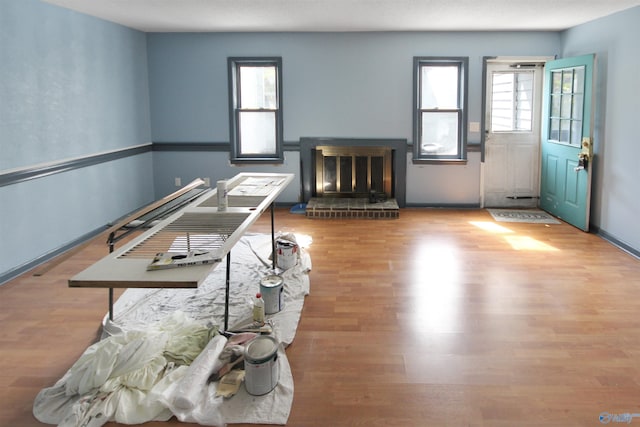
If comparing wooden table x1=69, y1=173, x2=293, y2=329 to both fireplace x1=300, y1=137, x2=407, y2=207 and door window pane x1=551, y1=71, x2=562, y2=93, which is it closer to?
fireplace x1=300, y1=137, x2=407, y2=207

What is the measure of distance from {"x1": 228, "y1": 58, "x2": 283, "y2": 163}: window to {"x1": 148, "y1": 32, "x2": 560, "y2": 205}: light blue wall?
0.36ft

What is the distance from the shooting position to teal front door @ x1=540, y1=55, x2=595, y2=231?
19.3 ft

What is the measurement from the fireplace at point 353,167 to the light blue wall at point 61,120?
7.37 feet

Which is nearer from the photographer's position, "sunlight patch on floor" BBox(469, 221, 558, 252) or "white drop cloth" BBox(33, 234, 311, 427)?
"white drop cloth" BBox(33, 234, 311, 427)

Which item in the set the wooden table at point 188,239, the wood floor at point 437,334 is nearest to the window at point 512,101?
the wood floor at point 437,334

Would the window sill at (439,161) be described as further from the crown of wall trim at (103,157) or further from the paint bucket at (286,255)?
the paint bucket at (286,255)

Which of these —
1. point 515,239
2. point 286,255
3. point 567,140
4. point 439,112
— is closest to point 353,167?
point 439,112

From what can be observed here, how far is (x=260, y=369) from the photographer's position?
2.73m

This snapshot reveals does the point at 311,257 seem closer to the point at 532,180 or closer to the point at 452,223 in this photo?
the point at 452,223

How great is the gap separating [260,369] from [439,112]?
17.7 feet

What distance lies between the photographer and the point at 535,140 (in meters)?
7.34

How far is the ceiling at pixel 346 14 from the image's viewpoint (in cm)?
515

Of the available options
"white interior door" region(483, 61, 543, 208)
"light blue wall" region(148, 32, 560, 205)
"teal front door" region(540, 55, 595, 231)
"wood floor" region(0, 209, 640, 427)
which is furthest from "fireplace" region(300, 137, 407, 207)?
"wood floor" region(0, 209, 640, 427)

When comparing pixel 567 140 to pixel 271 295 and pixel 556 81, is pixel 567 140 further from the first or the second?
pixel 271 295
